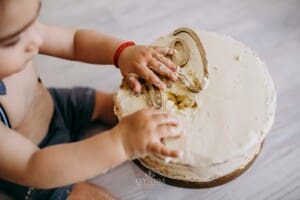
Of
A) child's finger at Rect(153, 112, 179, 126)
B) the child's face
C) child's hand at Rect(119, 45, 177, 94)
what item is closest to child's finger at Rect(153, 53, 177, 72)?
child's hand at Rect(119, 45, 177, 94)

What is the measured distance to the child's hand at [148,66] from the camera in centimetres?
73

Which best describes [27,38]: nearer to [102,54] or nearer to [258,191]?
[102,54]

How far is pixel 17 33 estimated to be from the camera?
0.58 m

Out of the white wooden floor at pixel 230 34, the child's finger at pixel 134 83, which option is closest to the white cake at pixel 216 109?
the child's finger at pixel 134 83

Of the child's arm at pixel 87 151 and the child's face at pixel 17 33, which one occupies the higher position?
the child's face at pixel 17 33

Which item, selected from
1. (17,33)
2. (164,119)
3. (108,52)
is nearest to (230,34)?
(108,52)

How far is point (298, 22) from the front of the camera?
1.19 m

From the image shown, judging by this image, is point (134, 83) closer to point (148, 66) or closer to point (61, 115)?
point (148, 66)

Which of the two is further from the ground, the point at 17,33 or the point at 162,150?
the point at 17,33

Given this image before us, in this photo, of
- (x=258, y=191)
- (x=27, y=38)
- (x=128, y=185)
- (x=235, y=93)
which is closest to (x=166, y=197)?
(x=128, y=185)

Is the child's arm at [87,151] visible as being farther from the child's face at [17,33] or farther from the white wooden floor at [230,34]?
the white wooden floor at [230,34]

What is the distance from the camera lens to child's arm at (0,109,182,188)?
66 cm

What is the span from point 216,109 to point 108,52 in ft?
0.81

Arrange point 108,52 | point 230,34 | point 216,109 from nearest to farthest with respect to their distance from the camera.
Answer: point 216,109 < point 108,52 < point 230,34
